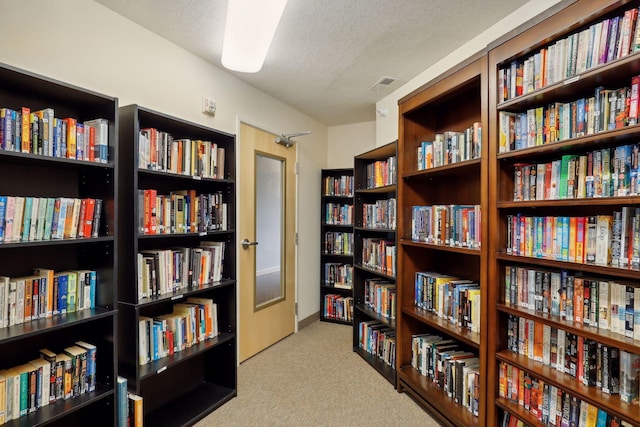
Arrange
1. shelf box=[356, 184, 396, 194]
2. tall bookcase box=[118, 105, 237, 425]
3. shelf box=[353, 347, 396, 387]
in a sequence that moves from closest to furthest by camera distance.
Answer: tall bookcase box=[118, 105, 237, 425] < shelf box=[353, 347, 396, 387] < shelf box=[356, 184, 396, 194]

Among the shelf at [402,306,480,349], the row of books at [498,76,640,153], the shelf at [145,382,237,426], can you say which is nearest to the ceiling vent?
the row of books at [498,76,640,153]

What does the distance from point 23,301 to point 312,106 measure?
10.2ft

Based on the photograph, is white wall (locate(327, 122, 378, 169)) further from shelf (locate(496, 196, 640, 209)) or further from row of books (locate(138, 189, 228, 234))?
shelf (locate(496, 196, 640, 209))

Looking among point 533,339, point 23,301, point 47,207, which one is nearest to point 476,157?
point 533,339

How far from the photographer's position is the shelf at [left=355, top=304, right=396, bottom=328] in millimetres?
2844

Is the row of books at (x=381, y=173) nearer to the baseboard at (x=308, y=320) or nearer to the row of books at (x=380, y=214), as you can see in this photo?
the row of books at (x=380, y=214)

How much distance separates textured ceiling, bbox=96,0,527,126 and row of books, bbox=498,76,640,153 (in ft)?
2.65

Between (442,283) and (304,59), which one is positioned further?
(304,59)

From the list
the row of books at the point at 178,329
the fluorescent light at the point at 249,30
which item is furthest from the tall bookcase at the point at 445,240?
the row of books at the point at 178,329

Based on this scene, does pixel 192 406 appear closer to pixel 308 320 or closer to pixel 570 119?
pixel 308 320

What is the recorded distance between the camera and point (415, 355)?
260 cm

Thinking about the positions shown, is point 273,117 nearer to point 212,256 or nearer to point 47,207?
point 212,256

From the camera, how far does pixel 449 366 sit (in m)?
2.25

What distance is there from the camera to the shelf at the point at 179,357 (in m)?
1.95
